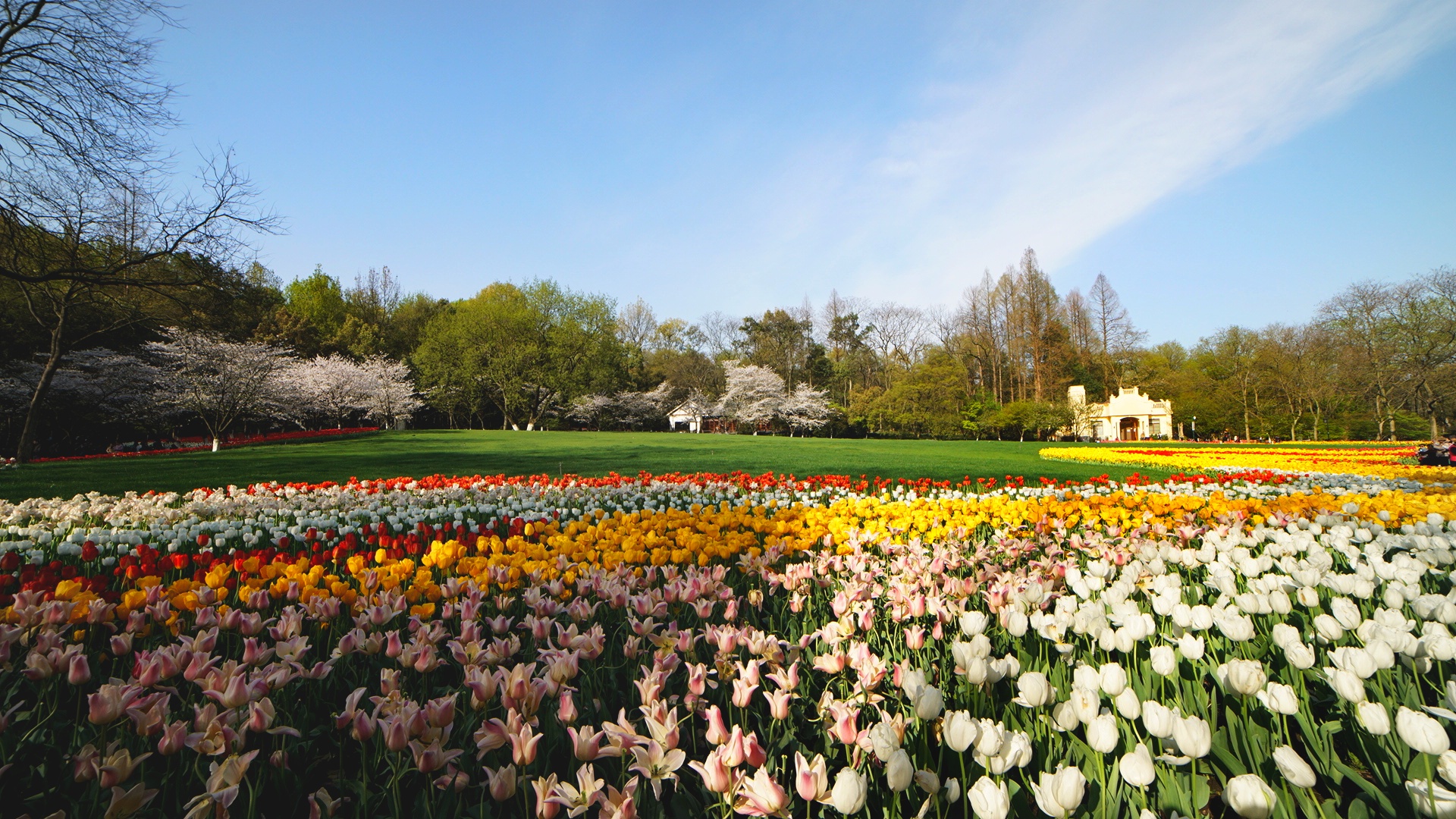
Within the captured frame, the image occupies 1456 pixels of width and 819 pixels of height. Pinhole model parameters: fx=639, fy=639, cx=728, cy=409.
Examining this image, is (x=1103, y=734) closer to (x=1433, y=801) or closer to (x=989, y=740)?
(x=989, y=740)

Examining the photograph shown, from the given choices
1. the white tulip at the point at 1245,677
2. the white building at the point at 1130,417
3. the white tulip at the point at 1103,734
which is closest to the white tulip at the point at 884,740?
the white tulip at the point at 1103,734

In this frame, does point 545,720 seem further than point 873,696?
Yes

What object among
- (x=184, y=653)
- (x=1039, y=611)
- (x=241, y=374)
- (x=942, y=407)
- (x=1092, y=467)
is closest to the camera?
(x=184, y=653)

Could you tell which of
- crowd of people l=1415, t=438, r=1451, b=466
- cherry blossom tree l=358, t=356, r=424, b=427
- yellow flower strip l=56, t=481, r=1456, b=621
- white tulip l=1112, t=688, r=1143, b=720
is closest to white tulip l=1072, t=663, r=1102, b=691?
white tulip l=1112, t=688, r=1143, b=720

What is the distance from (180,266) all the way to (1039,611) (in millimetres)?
14672

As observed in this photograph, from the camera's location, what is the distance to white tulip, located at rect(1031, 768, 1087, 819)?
3.84 feet

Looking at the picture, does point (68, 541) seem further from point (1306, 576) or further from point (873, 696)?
point (1306, 576)

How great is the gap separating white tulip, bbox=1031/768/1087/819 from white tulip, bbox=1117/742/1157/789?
0.11 meters

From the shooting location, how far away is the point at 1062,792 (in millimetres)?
1194

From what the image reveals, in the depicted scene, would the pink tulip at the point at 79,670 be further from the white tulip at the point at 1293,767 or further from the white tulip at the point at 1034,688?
the white tulip at the point at 1293,767

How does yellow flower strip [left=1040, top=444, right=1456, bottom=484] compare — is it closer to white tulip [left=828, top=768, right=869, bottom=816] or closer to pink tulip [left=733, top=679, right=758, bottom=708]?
pink tulip [left=733, top=679, right=758, bottom=708]

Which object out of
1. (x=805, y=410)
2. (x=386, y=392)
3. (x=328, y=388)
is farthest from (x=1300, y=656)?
(x=805, y=410)

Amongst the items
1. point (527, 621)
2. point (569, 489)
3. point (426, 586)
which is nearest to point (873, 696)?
point (527, 621)

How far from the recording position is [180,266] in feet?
37.7
